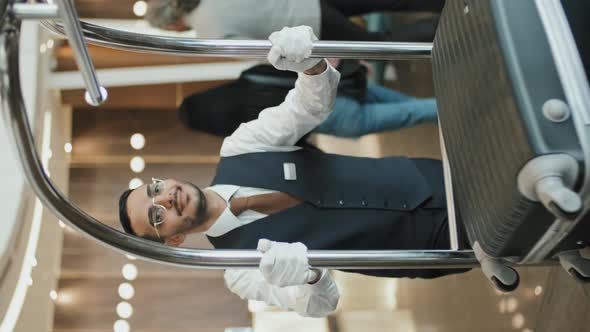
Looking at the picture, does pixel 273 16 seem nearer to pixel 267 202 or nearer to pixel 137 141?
pixel 267 202

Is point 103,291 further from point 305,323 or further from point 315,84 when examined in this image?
point 315,84

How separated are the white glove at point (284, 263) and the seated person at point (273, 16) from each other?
76 cm

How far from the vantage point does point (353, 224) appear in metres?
1.37

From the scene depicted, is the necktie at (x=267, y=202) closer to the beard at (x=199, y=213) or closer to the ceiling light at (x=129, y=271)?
the beard at (x=199, y=213)

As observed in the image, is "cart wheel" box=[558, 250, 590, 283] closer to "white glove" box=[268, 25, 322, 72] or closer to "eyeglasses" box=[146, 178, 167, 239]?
"white glove" box=[268, 25, 322, 72]

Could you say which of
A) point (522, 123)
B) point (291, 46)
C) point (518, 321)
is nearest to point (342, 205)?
point (291, 46)

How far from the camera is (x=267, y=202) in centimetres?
138

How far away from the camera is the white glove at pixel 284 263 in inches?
42.8

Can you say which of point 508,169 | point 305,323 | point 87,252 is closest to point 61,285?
point 87,252

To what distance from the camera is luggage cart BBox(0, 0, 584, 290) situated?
83 centimetres

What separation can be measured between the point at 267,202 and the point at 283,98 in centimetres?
46

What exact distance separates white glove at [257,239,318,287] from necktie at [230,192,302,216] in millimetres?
277

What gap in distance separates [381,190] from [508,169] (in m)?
0.56

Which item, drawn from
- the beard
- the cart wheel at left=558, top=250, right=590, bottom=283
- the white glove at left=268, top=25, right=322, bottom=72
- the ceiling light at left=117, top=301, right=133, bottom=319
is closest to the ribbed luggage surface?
the cart wheel at left=558, top=250, right=590, bottom=283
